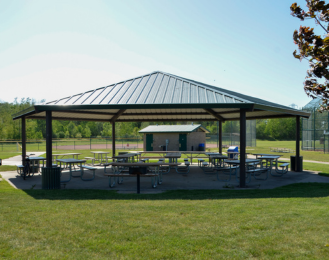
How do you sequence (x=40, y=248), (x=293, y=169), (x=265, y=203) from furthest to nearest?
(x=293, y=169), (x=265, y=203), (x=40, y=248)

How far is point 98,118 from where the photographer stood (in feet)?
60.1

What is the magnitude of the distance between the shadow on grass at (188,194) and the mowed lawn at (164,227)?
0.17 metres

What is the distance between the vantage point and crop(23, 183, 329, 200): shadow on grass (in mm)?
8188

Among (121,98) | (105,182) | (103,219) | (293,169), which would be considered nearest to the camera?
(103,219)

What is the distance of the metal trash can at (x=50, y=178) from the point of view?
9930 mm

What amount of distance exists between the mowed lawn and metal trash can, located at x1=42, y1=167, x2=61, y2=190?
1890 mm

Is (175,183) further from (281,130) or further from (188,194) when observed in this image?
(281,130)

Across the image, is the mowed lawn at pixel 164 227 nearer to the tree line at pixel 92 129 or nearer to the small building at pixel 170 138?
the small building at pixel 170 138

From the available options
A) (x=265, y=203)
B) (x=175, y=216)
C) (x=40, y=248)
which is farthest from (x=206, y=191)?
(x=40, y=248)

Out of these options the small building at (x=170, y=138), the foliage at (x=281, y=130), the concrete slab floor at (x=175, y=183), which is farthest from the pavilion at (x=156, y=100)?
the foliage at (x=281, y=130)

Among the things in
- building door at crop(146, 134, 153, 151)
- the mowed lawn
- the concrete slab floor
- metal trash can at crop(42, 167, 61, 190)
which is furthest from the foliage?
metal trash can at crop(42, 167, 61, 190)

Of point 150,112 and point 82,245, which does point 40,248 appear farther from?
point 150,112

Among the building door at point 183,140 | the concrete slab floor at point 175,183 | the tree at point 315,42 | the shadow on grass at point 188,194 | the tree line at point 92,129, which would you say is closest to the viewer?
the tree at point 315,42

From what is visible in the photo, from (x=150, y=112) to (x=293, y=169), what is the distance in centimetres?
885
